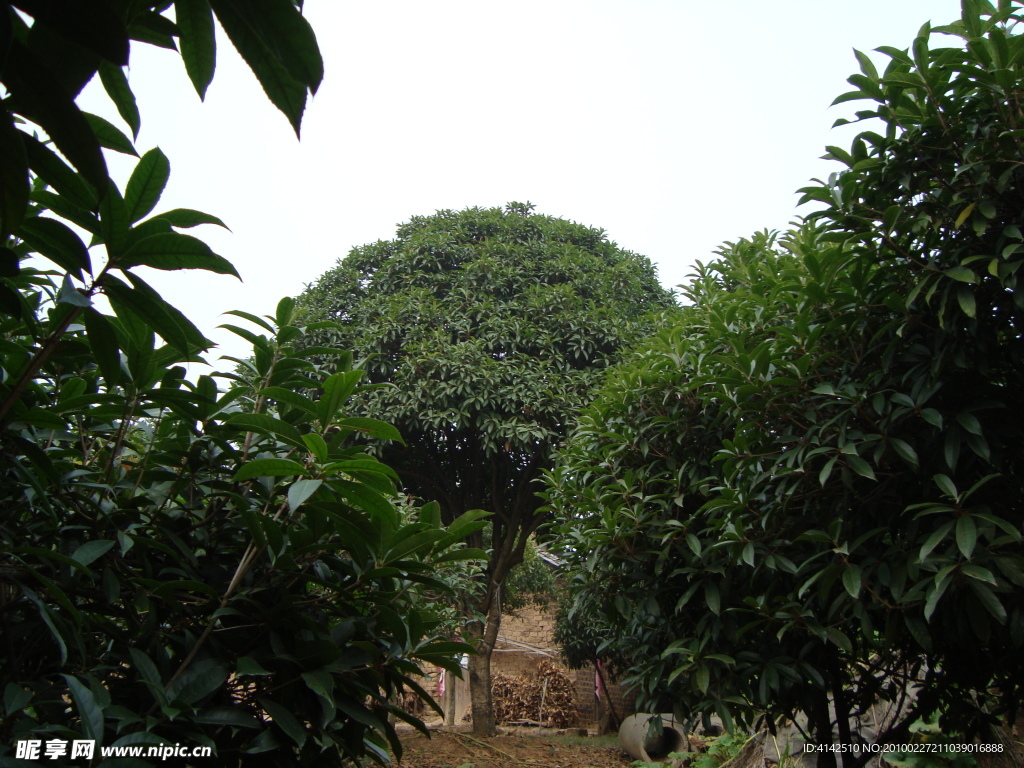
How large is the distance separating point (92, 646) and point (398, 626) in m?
0.65

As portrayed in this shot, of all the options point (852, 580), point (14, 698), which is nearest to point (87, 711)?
point (14, 698)

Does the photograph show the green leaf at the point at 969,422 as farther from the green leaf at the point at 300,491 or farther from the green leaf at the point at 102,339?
the green leaf at the point at 102,339

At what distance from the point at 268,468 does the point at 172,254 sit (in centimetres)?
46

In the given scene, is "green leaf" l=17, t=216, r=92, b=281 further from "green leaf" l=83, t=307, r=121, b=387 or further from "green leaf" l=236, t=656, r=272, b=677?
"green leaf" l=236, t=656, r=272, b=677

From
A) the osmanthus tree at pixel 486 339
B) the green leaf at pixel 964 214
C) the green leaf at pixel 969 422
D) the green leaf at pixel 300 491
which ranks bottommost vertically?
the green leaf at pixel 300 491

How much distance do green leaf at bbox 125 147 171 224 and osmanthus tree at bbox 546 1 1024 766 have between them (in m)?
2.10

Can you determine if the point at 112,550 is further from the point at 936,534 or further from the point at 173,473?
the point at 936,534

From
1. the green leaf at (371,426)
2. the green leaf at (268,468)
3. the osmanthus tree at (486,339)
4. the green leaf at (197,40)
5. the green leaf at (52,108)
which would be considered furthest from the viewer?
the osmanthus tree at (486,339)

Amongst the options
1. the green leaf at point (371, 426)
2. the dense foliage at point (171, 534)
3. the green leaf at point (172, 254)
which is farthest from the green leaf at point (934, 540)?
the green leaf at point (172, 254)

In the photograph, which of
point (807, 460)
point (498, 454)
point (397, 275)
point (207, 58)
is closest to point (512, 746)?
point (498, 454)

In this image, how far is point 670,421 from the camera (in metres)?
3.58

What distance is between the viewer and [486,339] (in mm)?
9680

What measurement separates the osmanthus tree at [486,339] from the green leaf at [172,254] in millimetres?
7585

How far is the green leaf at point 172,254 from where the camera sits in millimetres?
1089
